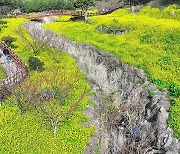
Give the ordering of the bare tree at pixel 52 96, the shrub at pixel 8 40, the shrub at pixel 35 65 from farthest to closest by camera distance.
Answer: the shrub at pixel 8 40 < the shrub at pixel 35 65 < the bare tree at pixel 52 96

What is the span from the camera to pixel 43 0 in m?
91.8

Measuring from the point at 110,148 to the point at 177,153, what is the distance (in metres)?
5.21

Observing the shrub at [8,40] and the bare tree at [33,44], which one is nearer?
the bare tree at [33,44]

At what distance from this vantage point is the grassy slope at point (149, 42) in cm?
3619

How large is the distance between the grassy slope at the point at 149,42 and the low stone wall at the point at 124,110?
0.98 meters

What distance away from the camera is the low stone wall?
2808cm

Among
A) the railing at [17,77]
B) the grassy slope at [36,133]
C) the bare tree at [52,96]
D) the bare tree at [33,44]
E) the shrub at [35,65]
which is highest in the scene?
the bare tree at [33,44]

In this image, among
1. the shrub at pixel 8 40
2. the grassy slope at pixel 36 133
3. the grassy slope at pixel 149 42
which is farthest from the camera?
the shrub at pixel 8 40

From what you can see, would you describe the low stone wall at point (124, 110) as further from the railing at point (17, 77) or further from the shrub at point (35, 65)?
the railing at point (17, 77)

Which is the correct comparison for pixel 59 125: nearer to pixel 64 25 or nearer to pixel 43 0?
pixel 64 25

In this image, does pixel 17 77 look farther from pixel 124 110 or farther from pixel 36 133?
pixel 124 110

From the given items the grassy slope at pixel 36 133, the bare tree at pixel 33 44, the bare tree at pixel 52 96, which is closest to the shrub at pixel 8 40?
the bare tree at pixel 33 44

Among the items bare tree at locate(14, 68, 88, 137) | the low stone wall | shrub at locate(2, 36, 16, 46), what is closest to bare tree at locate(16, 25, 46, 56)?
shrub at locate(2, 36, 16, 46)

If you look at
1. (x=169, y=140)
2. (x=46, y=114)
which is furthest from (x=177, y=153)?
(x=46, y=114)
